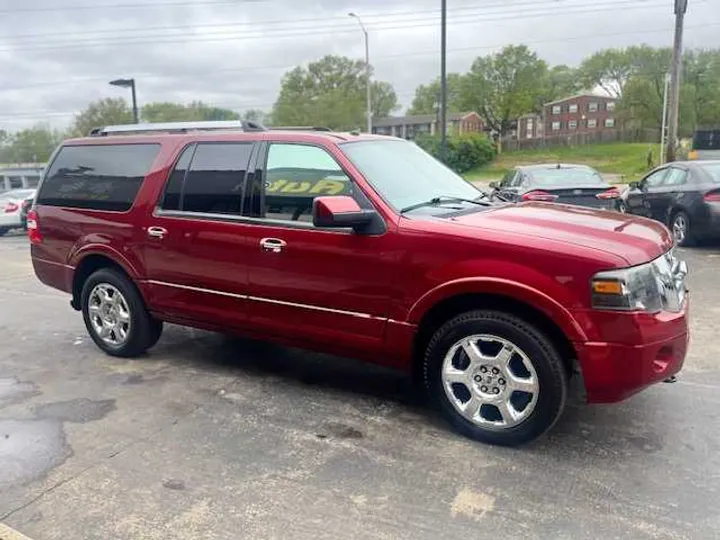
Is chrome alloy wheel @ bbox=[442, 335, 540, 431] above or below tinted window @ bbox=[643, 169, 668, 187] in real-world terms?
below

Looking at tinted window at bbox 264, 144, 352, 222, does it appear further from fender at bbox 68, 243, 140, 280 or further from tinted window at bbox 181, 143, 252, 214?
fender at bbox 68, 243, 140, 280

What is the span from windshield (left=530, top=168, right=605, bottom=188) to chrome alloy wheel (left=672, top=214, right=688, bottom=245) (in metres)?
1.36

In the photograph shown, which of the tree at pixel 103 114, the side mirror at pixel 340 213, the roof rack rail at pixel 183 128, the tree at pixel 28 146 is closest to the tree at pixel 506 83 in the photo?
the tree at pixel 103 114

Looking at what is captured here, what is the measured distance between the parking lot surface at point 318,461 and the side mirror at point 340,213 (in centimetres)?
125

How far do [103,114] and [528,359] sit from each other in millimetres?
58253

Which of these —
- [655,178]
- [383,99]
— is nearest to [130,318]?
[655,178]

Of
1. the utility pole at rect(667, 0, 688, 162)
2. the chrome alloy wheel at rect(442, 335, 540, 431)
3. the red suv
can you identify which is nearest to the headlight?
the red suv

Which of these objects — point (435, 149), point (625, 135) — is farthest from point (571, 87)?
→ point (435, 149)

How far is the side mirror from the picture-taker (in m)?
3.77

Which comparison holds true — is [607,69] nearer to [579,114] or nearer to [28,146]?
[579,114]

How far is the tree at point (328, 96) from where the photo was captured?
199 ft

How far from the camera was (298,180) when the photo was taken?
4375mm

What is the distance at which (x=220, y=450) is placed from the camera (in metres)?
3.75

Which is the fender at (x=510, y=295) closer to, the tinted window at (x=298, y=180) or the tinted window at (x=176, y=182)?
the tinted window at (x=298, y=180)
